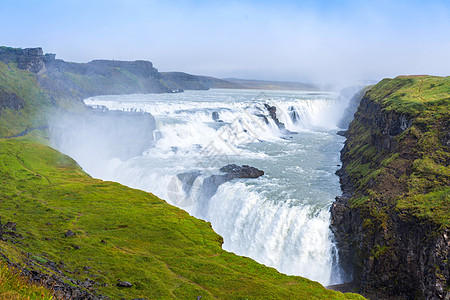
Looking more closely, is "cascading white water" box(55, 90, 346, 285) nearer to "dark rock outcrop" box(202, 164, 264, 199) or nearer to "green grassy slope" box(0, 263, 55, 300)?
"dark rock outcrop" box(202, 164, 264, 199)

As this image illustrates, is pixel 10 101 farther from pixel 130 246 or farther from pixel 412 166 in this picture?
pixel 412 166

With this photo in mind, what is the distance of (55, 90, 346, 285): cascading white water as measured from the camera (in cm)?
3559

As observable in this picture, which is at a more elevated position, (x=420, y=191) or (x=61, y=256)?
(x=420, y=191)

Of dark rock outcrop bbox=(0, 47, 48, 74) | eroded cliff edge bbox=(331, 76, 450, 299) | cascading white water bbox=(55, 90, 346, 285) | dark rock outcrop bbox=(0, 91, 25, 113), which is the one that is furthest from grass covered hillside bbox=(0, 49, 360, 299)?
dark rock outcrop bbox=(0, 47, 48, 74)

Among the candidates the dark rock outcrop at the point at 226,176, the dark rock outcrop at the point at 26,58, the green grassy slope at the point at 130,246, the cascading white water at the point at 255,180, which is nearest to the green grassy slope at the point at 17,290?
the green grassy slope at the point at 130,246

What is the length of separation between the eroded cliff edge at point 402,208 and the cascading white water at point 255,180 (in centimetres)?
265

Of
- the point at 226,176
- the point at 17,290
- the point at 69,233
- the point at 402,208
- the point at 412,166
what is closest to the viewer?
the point at 17,290

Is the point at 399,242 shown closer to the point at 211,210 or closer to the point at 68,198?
the point at 211,210

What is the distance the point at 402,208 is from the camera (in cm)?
3150

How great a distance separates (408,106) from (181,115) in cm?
6121

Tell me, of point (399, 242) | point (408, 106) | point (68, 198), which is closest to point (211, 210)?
point (68, 198)

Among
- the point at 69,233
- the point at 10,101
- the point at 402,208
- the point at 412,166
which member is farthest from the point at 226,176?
the point at 10,101

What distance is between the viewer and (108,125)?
8550 cm

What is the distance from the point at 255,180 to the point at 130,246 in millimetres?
26699
